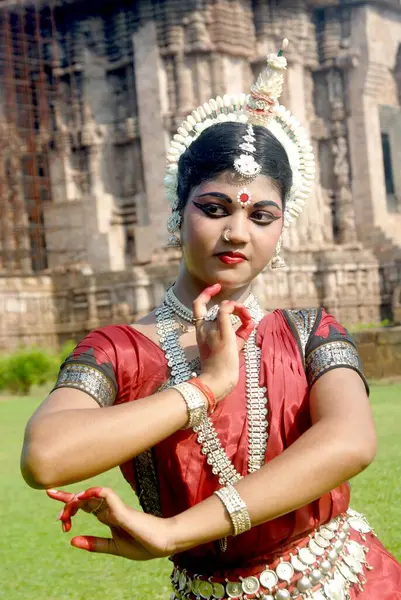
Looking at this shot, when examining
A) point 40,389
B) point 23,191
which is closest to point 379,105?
point 23,191

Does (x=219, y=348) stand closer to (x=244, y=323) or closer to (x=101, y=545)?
(x=244, y=323)

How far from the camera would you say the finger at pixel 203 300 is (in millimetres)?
1946

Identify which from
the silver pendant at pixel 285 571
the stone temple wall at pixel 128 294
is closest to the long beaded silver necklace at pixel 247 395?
the silver pendant at pixel 285 571

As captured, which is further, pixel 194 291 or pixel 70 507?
pixel 194 291

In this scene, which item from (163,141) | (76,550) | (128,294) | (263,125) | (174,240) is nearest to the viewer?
(263,125)

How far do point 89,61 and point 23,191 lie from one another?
352 cm

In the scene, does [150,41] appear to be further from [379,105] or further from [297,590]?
[297,590]

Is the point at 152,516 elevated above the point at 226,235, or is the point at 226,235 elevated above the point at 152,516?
the point at 226,235

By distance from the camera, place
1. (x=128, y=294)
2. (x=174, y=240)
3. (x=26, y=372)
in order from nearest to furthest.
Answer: (x=174, y=240), (x=26, y=372), (x=128, y=294)

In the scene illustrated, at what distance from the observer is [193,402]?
1813mm

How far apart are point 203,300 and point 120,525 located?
518 mm

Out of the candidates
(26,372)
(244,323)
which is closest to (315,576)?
(244,323)

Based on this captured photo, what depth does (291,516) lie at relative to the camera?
6.47ft

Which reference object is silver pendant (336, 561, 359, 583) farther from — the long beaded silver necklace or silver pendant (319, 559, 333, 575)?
the long beaded silver necklace
